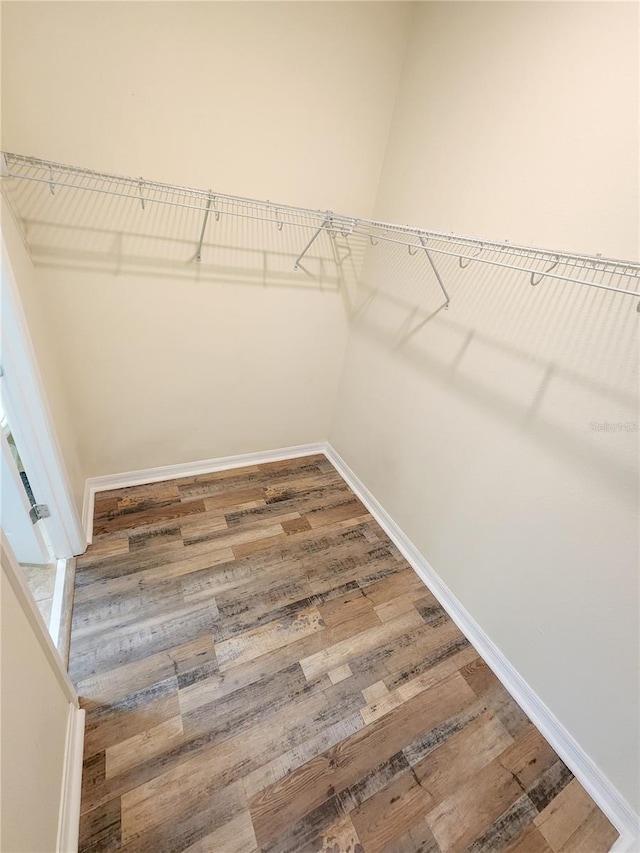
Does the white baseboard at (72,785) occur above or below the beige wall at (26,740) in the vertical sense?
below

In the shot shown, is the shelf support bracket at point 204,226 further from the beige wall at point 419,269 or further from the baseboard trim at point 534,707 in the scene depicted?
the baseboard trim at point 534,707

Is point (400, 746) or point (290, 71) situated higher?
point (290, 71)

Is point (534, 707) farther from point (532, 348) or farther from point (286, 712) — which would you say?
point (532, 348)

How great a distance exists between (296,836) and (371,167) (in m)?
2.75

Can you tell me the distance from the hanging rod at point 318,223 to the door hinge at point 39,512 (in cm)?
127

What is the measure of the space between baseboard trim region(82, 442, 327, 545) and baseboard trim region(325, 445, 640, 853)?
842mm

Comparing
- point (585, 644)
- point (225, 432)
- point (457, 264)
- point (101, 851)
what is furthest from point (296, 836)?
point (457, 264)

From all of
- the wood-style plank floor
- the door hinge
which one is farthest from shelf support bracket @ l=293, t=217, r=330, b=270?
the door hinge

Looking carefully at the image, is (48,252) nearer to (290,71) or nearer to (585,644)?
(290,71)

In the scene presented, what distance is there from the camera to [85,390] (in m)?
1.76

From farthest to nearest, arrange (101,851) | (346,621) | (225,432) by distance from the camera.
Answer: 1. (225,432)
2. (346,621)
3. (101,851)

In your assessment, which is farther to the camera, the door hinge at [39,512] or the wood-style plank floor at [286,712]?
the door hinge at [39,512]

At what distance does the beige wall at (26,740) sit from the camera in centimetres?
67

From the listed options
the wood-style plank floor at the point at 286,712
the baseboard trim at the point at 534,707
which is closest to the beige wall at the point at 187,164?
the wood-style plank floor at the point at 286,712
